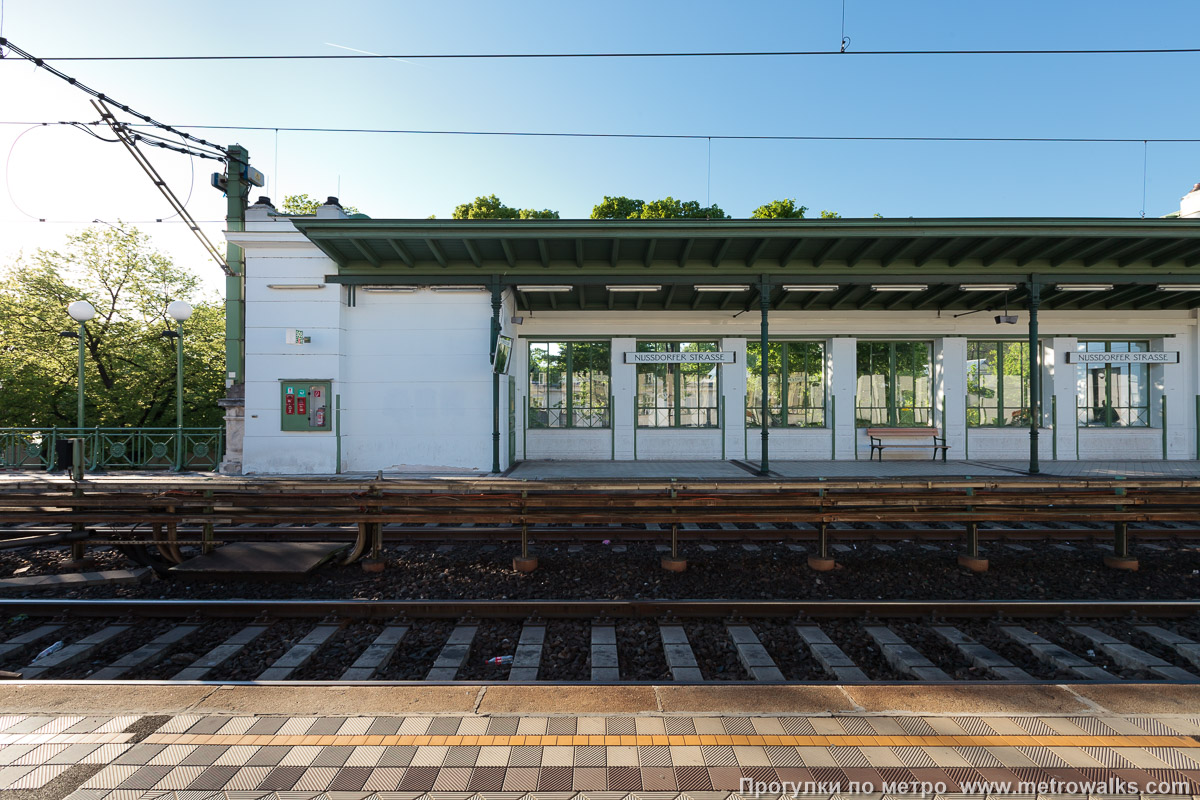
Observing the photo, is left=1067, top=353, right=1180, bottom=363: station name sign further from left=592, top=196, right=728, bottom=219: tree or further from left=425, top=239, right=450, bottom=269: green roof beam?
left=592, top=196, right=728, bottom=219: tree

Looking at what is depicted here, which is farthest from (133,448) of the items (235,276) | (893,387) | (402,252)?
(893,387)

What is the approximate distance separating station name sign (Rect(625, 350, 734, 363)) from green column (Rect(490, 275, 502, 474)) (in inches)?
173

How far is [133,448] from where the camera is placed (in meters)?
15.1

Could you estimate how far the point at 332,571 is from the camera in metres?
6.64

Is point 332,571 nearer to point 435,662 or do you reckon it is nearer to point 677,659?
point 435,662

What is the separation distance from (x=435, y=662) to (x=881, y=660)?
368cm

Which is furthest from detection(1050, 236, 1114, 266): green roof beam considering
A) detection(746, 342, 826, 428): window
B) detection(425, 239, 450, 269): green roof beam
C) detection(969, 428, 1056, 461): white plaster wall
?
detection(425, 239, 450, 269): green roof beam

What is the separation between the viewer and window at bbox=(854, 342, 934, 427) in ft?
56.4

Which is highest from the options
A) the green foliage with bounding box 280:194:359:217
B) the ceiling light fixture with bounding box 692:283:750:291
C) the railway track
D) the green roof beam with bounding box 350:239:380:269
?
the green foliage with bounding box 280:194:359:217

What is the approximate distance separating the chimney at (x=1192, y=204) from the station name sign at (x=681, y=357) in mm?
14459

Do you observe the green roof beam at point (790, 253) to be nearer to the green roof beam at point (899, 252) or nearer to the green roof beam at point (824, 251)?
the green roof beam at point (824, 251)

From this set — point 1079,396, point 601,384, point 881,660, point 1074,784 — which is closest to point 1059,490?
point 881,660

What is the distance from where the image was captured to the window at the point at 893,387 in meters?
17.2

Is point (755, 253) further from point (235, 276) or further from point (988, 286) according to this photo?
point (235, 276)
